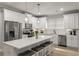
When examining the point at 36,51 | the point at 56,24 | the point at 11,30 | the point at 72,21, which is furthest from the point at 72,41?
the point at 11,30

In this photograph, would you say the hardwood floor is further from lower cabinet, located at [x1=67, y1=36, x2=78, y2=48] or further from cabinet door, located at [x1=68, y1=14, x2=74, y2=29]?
cabinet door, located at [x1=68, y1=14, x2=74, y2=29]

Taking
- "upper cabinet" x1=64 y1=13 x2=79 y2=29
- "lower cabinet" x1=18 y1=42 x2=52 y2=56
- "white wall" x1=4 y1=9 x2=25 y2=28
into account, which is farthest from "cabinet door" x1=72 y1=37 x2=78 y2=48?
"white wall" x1=4 y1=9 x2=25 y2=28

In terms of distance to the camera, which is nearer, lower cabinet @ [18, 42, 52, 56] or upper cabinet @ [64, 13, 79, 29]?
lower cabinet @ [18, 42, 52, 56]

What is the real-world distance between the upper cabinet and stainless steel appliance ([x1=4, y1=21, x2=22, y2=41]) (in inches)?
128

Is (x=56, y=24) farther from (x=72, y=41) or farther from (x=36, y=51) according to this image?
(x=36, y=51)

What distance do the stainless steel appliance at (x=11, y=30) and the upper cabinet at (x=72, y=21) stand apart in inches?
128

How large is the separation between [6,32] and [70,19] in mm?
4172

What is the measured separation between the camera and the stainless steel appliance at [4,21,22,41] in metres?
4.41

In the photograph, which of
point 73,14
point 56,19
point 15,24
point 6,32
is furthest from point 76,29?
point 6,32

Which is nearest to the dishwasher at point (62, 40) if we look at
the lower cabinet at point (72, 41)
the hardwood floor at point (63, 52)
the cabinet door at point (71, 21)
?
the lower cabinet at point (72, 41)

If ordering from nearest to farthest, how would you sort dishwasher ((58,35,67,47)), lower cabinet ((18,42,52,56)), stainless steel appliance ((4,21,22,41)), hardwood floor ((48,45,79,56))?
lower cabinet ((18,42,52,56)) < hardwood floor ((48,45,79,56)) < stainless steel appliance ((4,21,22,41)) < dishwasher ((58,35,67,47))

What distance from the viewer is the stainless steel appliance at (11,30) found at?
4.41 metres

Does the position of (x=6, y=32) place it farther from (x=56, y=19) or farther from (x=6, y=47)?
(x=56, y=19)

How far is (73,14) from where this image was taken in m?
5.86
